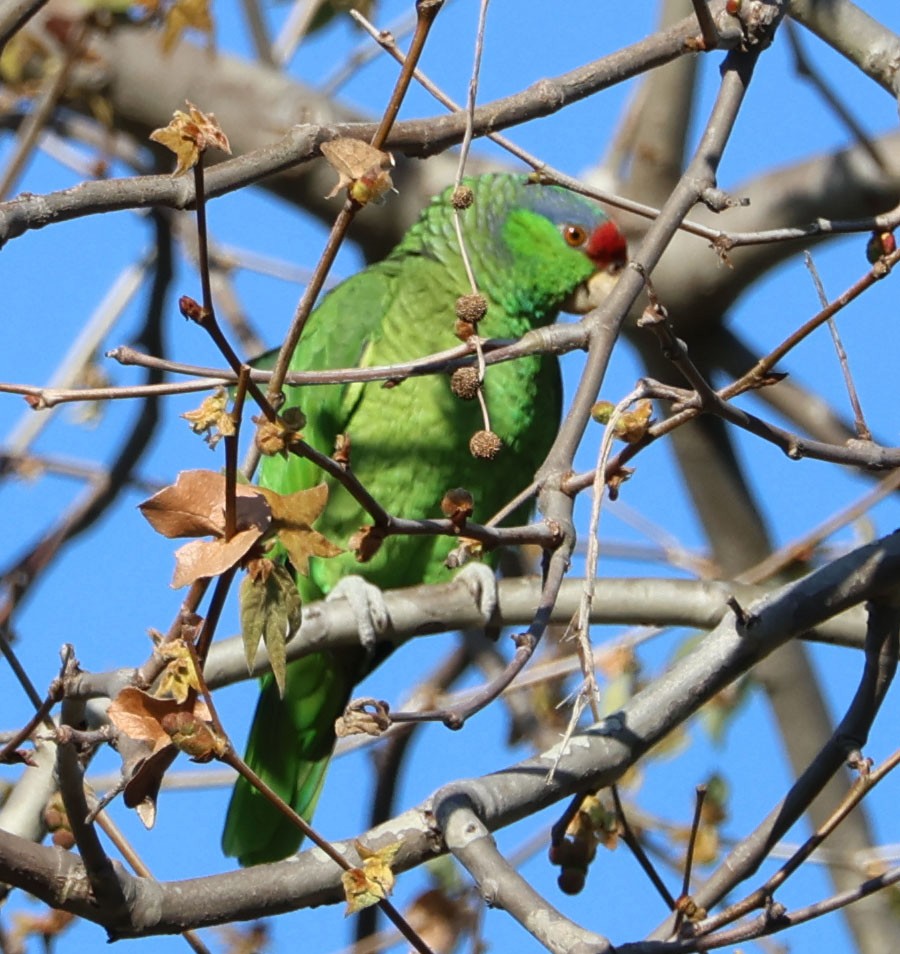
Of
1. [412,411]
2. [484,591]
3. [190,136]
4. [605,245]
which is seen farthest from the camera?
[605,245]

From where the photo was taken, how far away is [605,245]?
290cm

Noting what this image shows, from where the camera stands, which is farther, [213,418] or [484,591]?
[484,591]

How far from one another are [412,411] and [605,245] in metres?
0.59

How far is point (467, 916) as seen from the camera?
2.09 m

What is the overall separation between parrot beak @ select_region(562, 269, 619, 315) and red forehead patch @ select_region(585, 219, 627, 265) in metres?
0.03

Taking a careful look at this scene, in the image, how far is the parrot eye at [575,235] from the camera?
293 cm

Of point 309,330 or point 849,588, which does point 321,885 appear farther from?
point 309,330

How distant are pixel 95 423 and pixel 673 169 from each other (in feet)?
4.76

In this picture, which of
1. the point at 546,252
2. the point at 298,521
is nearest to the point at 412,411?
the point at 546,252

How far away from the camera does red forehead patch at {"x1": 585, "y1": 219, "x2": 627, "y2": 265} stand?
291 cm

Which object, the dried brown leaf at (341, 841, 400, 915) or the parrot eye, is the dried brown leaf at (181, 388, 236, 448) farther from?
the parrot eye

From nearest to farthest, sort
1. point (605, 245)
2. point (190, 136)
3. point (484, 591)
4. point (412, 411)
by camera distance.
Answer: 1. point (190, 136)
2. point (484, 591)
3. point (412, 411)
4. point (605, 245)

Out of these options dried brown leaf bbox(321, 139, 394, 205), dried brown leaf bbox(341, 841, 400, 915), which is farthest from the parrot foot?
dried brown leaf bbox(321, 139, 394, 205)

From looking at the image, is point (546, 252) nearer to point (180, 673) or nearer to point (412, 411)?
point (412, 411)
